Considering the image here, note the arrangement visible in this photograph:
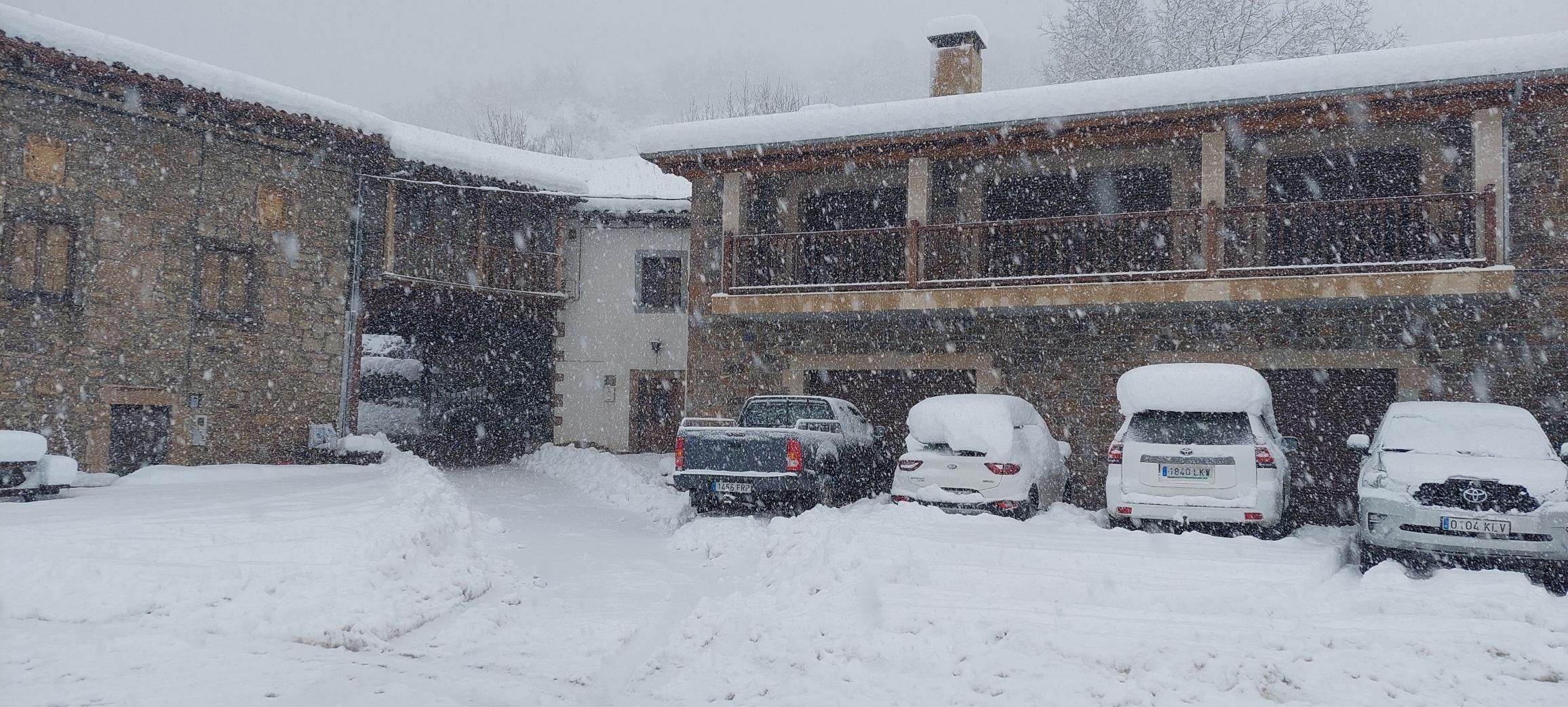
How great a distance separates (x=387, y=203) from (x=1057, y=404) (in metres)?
12.6

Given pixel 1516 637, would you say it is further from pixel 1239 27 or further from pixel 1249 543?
pixel 1239 27

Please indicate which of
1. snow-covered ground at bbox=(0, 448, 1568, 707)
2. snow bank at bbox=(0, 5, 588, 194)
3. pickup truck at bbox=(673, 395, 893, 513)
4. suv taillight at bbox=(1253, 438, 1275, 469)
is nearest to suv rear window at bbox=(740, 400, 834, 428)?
pickup truck at bbox=(673, 395, 893, 513)

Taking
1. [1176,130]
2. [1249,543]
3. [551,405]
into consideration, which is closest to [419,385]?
[551,405]

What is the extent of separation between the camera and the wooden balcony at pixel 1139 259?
1091 centimetres

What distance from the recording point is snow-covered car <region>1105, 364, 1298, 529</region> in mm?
8531

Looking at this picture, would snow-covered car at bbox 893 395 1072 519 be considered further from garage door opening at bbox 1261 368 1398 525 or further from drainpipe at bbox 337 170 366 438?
drainpipe at bbox 337 170 366 438

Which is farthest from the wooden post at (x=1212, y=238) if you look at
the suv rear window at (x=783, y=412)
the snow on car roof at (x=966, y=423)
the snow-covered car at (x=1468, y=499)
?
the suv rear window at (x=783, y=412)

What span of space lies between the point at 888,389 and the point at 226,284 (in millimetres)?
10818

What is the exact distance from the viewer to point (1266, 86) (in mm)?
11328

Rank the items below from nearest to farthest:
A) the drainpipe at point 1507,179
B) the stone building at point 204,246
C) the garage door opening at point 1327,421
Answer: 1. the drainpipe at point 1507,179
2. the garage door opening at point 1327,421
3. the stone building at point 204,246

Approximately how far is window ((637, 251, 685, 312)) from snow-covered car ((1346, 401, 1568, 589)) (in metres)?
14.8

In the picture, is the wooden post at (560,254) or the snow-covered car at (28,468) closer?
the snow-covered car at (28,468)

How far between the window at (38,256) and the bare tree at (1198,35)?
74.3 ft

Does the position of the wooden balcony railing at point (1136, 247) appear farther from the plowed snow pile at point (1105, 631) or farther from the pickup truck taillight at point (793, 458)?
the plowed snow pile at point (1105, 631)
